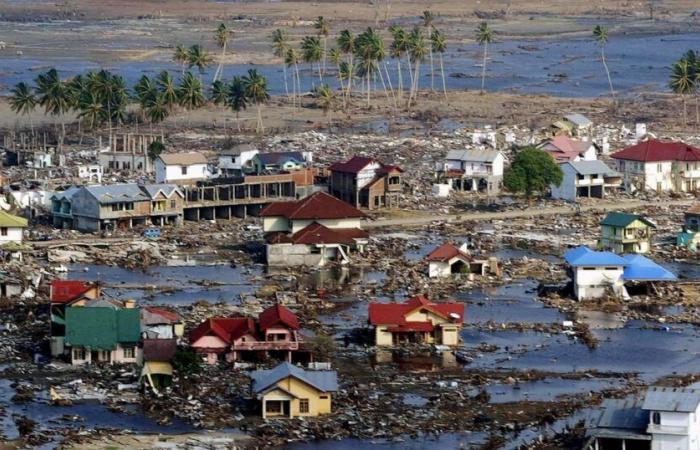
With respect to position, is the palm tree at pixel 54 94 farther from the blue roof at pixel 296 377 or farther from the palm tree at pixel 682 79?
the blue roof at pixel 296 377

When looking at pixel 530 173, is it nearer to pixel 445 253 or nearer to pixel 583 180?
pixel 583 180

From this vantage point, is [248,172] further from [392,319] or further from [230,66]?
[230,66]

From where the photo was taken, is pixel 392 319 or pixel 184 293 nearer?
pixel 392 319

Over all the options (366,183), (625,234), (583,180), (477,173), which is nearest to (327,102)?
(477,173)

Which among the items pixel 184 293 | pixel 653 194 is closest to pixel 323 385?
pixel 184 293

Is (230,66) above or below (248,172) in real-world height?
above

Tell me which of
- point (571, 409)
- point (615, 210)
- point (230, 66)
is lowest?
point (571, 409)

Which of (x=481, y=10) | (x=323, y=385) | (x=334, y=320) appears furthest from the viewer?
(x=481, y=10)

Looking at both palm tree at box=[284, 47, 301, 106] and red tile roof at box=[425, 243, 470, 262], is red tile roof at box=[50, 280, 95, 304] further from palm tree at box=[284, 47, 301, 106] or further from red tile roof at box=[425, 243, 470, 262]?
palm tree at box=[284, 47, 301, 106]
